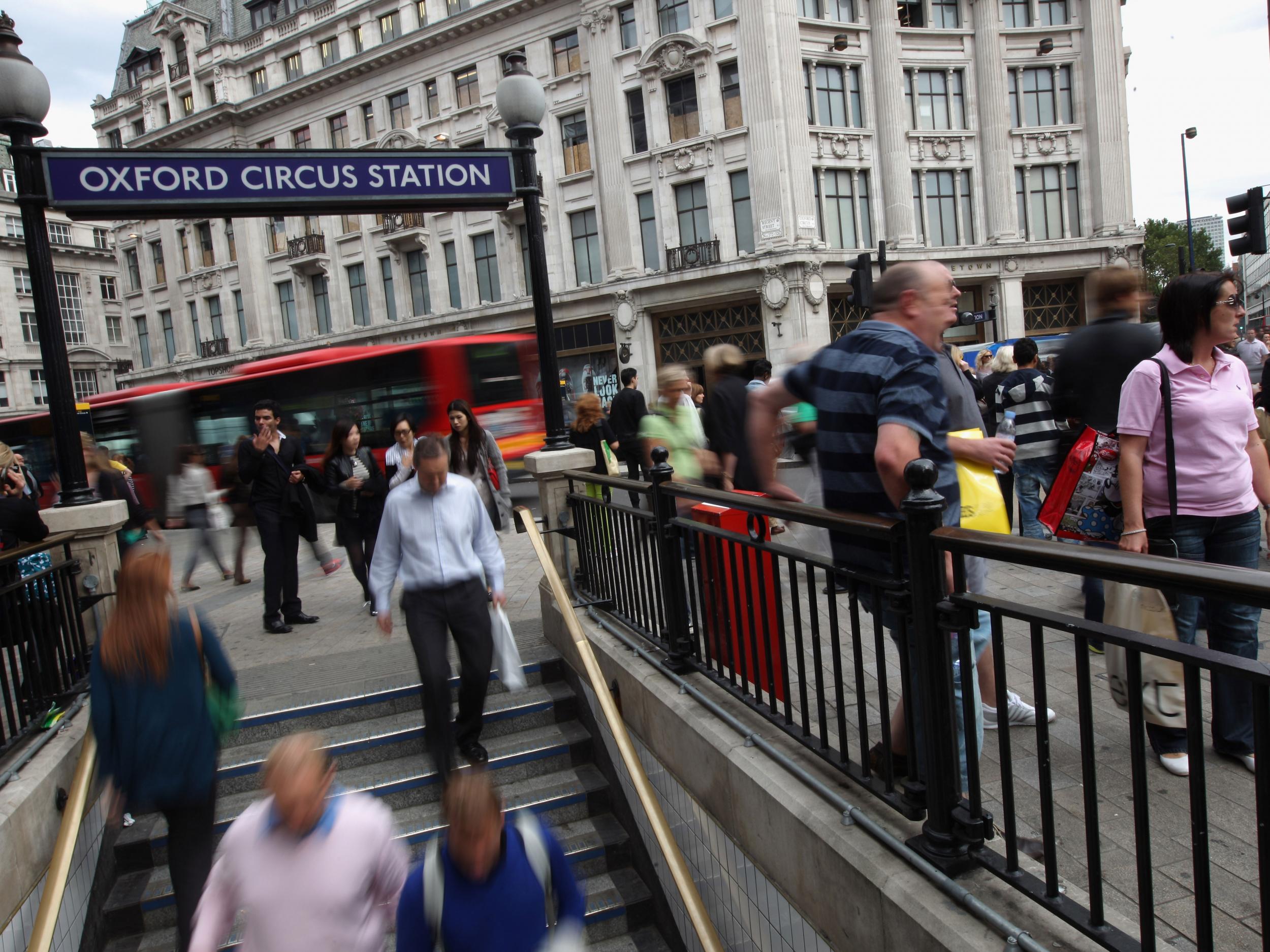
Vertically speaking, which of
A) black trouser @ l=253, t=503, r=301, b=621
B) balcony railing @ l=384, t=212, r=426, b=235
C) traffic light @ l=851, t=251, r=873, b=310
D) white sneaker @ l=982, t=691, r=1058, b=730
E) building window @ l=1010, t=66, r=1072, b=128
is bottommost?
white sneaker @ l=982, t=691, r=1058, b=730

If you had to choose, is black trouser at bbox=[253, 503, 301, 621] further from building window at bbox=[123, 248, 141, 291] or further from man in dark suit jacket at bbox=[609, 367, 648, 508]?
building window at bbox=[123, 248, 141, 291]

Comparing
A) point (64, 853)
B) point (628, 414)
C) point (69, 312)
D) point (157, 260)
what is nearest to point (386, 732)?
point (64, 853)

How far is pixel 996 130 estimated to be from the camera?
A: 1152 inches

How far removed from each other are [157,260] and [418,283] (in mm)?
18554

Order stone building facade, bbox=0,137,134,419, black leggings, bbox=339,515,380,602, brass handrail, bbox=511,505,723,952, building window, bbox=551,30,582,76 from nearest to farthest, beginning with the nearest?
brass handrail, bbox=511,505,723,952 → black leggings, bbox=339,515,380,602 → building window, bbox=551,30,582,76 → stone building facade, bbox=0,137,134,419

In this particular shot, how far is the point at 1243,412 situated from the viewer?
131 inches

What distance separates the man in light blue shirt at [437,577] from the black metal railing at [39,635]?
176 centimetres

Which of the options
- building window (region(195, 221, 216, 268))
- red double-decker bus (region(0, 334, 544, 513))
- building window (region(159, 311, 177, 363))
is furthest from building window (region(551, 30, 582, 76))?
building window (region(159, 311, 177, 363))

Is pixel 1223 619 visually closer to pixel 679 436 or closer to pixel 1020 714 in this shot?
pixel 1020 714

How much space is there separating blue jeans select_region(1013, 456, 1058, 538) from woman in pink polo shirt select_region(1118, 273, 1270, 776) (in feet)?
9.27

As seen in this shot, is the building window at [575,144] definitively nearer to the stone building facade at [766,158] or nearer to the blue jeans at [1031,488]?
the stone building facade at [766,158]

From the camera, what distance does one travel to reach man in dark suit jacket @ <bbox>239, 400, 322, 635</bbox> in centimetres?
700

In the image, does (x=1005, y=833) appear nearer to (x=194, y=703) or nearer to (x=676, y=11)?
(x=194, y=703)

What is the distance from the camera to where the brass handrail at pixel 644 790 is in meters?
3.70
